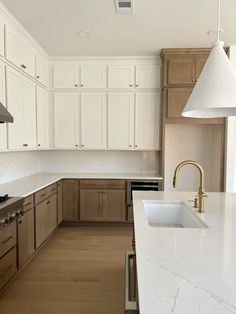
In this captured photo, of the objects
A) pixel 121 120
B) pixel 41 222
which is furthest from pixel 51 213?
pixel 121 120

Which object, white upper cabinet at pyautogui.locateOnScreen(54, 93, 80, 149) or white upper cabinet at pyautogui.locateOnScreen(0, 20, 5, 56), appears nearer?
white upper cabinet at pyautogui.locateOnScreen(0, 20, 5, 56)

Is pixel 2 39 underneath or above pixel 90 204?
above

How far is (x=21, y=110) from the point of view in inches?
119

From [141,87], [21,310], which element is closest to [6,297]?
[21,310]

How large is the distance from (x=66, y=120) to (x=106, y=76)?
39.9 inches

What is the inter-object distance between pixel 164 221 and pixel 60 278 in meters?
1.36

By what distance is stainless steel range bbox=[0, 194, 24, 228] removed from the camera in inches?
76.5

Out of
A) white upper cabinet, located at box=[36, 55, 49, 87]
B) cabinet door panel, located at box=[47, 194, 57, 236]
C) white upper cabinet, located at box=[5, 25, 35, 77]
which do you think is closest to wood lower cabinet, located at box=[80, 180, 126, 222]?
cabinet door panel, located at box=[47, 194, 57, 236]

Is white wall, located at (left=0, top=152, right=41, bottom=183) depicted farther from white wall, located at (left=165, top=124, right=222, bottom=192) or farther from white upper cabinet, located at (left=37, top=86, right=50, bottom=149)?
white wall, located at (left=165, top=124, right=222, bottom=192)

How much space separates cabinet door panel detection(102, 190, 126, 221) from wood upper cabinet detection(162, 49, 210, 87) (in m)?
1.93

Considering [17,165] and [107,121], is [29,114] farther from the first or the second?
[107,121]

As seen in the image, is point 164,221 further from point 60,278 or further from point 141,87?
point 141,87

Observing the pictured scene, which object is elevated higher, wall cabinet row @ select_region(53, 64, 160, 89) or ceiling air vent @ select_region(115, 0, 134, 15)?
ceiling air vent @ select_region(115, 0, 134, 15)

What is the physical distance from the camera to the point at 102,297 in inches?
84.8
